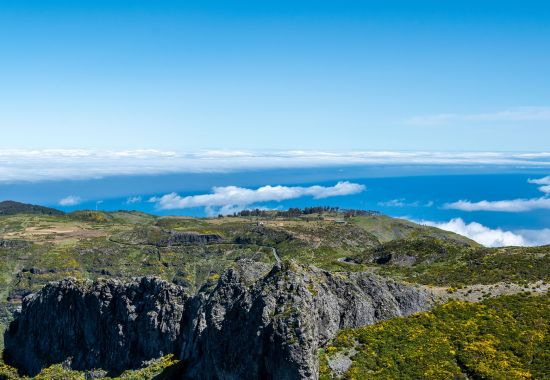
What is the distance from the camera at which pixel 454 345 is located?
55.6 m

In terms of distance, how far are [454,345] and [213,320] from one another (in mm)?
29143

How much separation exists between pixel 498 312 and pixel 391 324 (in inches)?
598

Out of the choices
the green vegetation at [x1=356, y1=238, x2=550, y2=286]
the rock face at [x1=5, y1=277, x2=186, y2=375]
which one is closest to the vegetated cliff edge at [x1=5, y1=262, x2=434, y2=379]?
the rock face at [x1=5, y1=277, x2=186, y2=375]

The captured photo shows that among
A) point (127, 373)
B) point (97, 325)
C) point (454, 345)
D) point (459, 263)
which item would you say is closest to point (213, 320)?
point (454, 345)

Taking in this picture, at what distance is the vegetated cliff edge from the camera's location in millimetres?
48672

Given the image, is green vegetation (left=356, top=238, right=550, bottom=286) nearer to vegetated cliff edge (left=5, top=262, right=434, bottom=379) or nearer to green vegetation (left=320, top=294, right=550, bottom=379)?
green vegetation (left=320, top=294, right=550, bottom=379)

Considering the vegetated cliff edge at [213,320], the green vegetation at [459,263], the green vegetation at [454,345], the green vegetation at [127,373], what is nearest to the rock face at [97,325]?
the vegetated cliff edge at [213,320]

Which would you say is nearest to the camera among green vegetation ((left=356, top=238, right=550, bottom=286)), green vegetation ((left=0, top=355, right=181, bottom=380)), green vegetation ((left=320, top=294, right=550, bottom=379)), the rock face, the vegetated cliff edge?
the vegetated cliff edge

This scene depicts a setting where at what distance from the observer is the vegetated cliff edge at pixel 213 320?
4867 centimetres

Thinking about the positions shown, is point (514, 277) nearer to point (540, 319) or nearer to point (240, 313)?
point (540, 319)

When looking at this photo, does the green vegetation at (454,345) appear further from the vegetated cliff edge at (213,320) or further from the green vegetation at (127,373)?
the green vegetation at (127,373)

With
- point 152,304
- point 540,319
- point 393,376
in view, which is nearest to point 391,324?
point 393,376

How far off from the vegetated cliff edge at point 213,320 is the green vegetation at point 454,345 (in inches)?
154

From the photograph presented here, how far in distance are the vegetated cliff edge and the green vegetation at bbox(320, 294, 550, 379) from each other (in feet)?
12.8
